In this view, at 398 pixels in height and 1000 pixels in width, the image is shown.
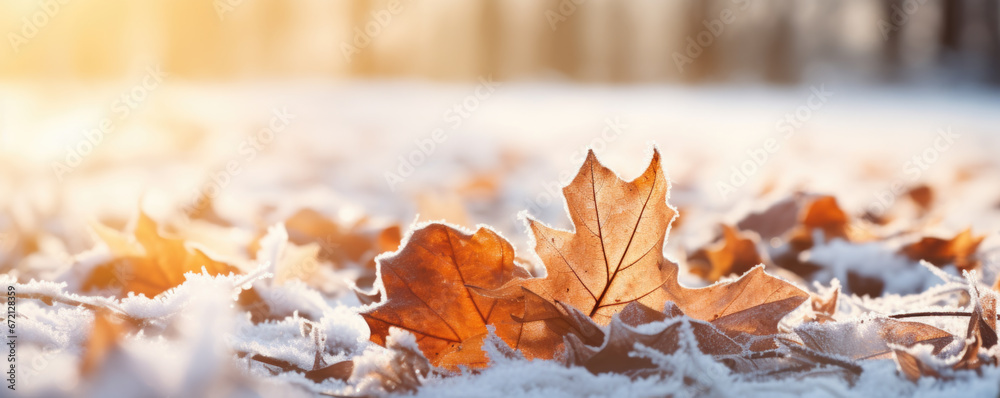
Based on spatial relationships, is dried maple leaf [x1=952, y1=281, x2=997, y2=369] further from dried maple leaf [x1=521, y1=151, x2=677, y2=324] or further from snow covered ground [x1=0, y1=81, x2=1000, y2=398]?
dried maple leaf [x1=521, y1=151, x2=677, y2=324]

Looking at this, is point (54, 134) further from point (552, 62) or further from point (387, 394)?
point (552, 62)

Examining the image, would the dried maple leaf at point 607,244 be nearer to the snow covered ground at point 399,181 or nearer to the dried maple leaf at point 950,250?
the snow covered ground at point 399,181

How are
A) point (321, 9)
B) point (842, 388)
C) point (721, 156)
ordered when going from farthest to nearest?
point (321, 9), point (721, 156), point (842, 388)

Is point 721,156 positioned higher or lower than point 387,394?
higher

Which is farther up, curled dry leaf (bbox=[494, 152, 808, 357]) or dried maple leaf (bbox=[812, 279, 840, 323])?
curled dry leaf (bbox=[494, 152, 808, 357])

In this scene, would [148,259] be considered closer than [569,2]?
Yes

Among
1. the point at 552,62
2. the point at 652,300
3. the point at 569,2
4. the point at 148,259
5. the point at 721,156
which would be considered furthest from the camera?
the point at 552,62

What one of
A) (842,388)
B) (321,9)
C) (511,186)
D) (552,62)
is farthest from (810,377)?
(552,62)

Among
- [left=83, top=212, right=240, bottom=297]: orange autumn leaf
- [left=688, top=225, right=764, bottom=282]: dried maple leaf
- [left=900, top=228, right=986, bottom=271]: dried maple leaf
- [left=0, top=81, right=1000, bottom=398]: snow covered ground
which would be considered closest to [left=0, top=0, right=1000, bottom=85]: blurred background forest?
[left=0, top=81, right=1000, bottom=398]: snow covered ground
